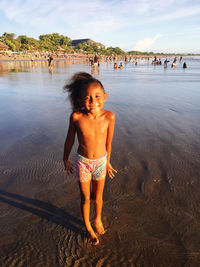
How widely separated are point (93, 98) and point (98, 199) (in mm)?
1213

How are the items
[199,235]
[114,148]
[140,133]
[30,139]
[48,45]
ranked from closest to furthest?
1. [199,235]
2. [114,148]
3. [30,139]
4. [140,133]
5. [48,45]

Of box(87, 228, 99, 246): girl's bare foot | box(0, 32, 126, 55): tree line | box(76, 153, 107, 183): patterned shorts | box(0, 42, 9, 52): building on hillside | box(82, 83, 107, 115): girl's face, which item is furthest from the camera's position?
box(0, 32, 126, 55): tree line

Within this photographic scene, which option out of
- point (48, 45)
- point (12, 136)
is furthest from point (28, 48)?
point (12, 136)

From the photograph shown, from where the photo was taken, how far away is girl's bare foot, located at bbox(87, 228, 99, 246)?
211 cm

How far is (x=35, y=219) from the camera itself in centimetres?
246

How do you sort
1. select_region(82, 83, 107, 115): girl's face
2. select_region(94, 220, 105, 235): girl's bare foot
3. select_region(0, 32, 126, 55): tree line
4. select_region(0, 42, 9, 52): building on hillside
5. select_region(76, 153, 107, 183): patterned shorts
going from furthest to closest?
select_region(0, 32, 126, 55): tree line < select_region(0, 42, 9, 52): building on hillside < select_region(94, 220, 105, 235): girl's bare foot < select_region(76, 153, 107, 183): patterned shorts < select_region(82, 83, 107, 115): girl's face

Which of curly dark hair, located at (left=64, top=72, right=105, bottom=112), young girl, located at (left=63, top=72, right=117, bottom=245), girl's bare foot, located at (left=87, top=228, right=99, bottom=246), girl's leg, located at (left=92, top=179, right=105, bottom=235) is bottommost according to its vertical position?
girl's bare foot, located at (left=87, top=228, right=99, bottom=246)

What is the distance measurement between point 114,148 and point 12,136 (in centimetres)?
283

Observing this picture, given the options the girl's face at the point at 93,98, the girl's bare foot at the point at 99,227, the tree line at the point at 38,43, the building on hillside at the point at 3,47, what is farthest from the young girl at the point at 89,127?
the tree line at the point at 38,43

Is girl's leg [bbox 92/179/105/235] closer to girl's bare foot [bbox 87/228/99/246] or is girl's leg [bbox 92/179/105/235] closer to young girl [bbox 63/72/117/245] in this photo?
young girl [bbox 63/72/117/245]

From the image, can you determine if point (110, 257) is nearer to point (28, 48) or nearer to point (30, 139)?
point (30, 139)

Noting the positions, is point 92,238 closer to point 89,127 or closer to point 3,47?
point 89,127

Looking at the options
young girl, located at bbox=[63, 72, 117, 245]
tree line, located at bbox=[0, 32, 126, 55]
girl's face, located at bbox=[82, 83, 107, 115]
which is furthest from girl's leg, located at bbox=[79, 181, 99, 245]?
tree line, located at bbox=[0, 32, 126, 55]

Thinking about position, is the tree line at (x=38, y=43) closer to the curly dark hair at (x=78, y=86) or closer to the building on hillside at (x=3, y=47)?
the building on hillside at (x=3, y=47)
